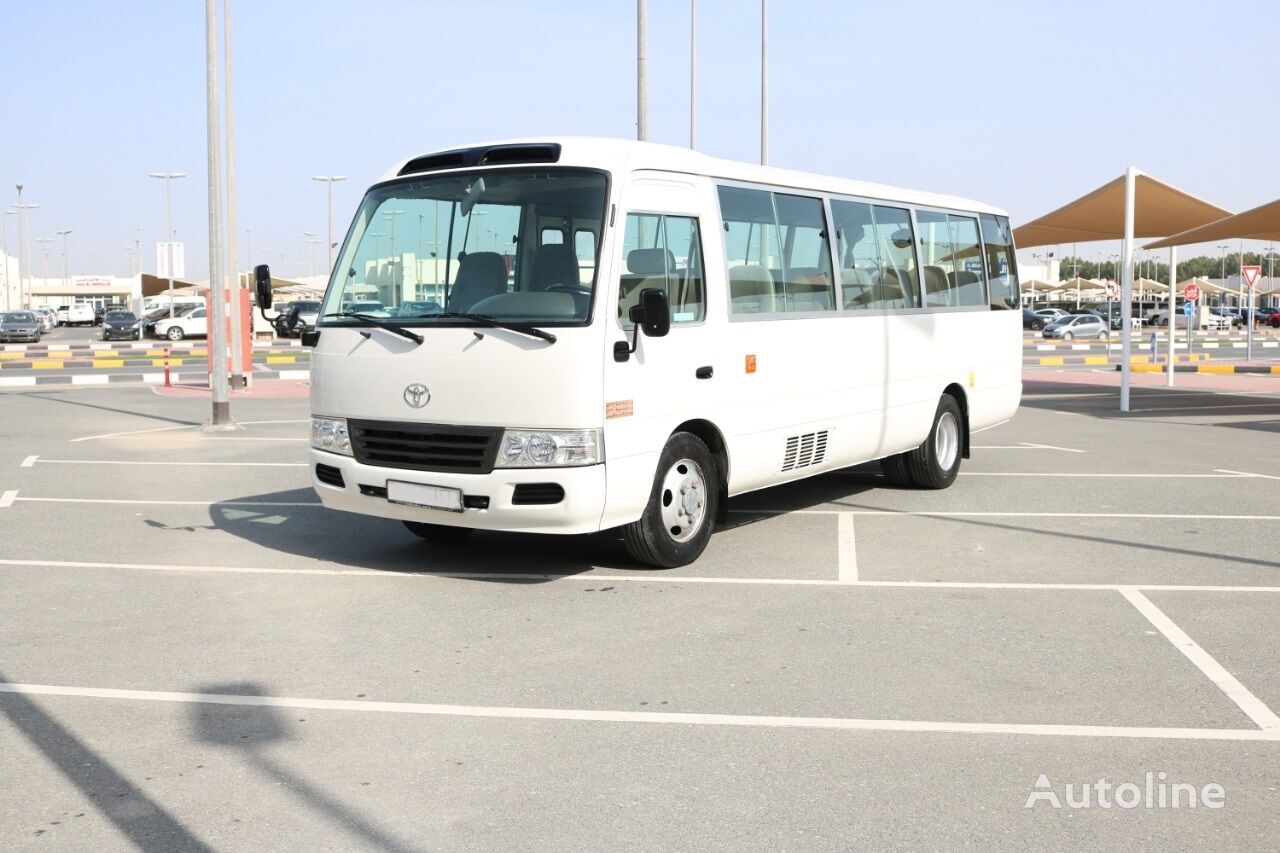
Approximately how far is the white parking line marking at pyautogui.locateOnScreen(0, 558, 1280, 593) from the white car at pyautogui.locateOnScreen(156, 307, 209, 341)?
52034 millimetres

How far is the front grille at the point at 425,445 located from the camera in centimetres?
769

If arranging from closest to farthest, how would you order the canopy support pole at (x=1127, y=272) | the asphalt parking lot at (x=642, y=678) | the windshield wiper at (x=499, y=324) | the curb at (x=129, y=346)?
the asphalt parking lot at (x=642, y=678)
the windshield wiper at (x=499, y=324)
the canopy support pole at (x=1127, y=272)
the curb at (x=129, y=346)

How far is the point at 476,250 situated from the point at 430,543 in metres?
2.30

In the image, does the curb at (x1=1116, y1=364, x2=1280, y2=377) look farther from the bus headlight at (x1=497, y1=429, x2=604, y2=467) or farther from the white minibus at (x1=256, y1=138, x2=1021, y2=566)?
the bus headlight at (x1=497, y1=429, x2=604, y2=467)

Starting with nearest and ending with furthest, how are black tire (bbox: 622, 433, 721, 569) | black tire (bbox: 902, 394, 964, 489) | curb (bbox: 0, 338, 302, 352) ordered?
black tire (bbox: 622, 433, 721, 569)
black tire (bbox: 902, 394, 964, 489)
curb (bbox: 0, 338, 302, 352)

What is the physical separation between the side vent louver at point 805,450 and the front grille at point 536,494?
7.79 feet

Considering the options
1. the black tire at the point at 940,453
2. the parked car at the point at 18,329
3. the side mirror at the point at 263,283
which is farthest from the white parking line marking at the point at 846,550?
the parked car at the point at 18,329

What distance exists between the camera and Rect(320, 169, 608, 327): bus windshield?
7766 mm

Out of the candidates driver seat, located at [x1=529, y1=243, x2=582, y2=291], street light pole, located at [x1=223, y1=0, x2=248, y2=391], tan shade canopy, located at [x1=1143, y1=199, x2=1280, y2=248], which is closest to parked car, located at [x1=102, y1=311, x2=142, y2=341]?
street light pole, located at [x1=223, y1=0, x2=248, y2=391]

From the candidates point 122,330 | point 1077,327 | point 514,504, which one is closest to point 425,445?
point 514,504

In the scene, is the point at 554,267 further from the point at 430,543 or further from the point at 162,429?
the point at 162,429

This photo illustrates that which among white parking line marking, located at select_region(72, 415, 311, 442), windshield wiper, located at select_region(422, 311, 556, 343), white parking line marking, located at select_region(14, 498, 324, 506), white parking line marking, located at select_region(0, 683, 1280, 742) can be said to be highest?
windshield wiper, located at select_region(422, 311, 556, 343)

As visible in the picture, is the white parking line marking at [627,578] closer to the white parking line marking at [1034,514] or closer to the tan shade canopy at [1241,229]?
the white parking line marking at [1034,514]

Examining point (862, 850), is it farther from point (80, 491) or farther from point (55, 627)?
point (80, 491)
